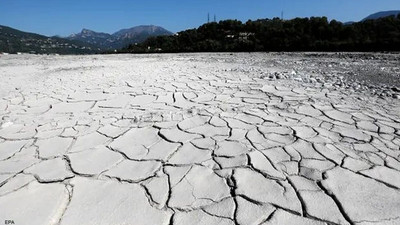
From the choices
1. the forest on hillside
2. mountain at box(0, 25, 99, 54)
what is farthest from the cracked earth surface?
mountain at box(0, 25, 99, 54)

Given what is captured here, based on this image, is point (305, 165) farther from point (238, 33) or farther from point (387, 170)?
point (238, 33)

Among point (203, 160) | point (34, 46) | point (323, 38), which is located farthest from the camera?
point (34, 46)

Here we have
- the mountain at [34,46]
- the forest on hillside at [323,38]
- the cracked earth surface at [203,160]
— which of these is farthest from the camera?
the mountain at [34,46]

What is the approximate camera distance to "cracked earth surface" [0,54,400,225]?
1.32 metres

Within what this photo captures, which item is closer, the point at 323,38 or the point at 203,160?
the point at 203,160

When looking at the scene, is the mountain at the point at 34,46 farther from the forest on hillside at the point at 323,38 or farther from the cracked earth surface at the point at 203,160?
the cracked earth surface at the point at 203,160

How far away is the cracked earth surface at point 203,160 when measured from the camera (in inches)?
51.9

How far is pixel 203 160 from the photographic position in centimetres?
179

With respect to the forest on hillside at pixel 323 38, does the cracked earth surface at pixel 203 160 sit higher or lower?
lower

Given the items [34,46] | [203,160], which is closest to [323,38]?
[203,160]

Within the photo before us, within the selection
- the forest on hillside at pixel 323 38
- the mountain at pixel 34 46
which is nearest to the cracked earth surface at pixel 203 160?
the forest on hillside at pixel 323 38

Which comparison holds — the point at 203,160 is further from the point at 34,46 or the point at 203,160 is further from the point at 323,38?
the point at 34,46

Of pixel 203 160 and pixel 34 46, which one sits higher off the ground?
pixel 34 46

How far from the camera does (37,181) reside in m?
1.59
